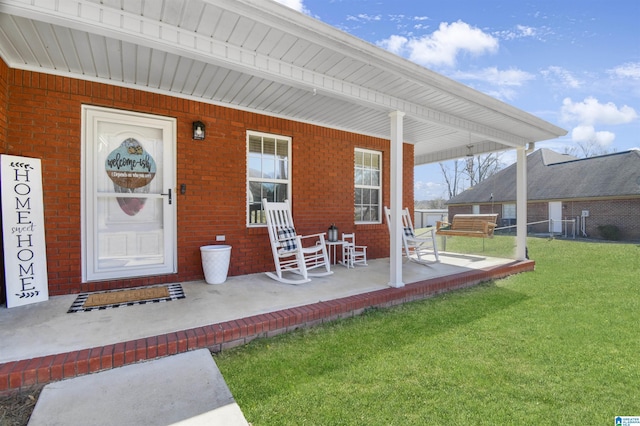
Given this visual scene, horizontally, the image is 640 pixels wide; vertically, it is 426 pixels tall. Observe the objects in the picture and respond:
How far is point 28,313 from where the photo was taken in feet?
9.06

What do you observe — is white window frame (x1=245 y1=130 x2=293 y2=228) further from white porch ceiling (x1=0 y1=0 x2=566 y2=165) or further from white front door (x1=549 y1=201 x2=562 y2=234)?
white front door (x1=549 y1=201 x2=562 y2=234)

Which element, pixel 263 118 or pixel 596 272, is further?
pixel 596 272

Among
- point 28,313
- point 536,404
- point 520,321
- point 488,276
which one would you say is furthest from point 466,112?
point 28,313

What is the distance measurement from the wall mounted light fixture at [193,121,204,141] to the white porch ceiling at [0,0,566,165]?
1.15 ft

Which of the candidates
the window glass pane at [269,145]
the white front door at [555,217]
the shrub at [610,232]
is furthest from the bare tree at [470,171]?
the window glass pane at [269,145]

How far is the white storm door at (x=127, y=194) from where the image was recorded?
3516 millimetres

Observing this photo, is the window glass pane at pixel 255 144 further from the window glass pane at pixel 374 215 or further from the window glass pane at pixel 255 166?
the window glass pane at pixel 374 215

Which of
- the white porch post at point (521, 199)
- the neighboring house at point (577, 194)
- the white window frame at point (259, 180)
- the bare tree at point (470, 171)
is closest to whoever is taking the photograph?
the white window frame at point (259, 180)

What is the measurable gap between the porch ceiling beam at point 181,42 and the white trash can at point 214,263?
2180mm

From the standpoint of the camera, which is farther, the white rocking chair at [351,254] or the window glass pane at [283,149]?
the white rocking chair at [351,254]

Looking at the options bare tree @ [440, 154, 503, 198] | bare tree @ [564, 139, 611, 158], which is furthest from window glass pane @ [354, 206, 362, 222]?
bare tree @ [564, 139, 611, 158]

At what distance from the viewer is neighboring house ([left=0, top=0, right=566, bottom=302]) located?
2.44 meters

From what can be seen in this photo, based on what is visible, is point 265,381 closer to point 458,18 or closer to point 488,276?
point 488,276

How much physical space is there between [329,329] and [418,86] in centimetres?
286
